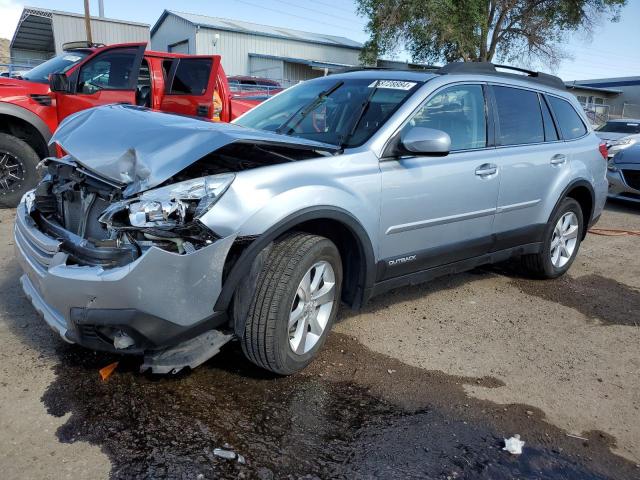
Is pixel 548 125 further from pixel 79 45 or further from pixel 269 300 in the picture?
pixel 79 45

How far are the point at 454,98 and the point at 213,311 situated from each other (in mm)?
2409

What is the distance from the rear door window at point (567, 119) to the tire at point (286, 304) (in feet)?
9.83

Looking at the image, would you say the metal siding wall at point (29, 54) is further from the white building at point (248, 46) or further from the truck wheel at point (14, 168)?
the truck wheel at point (14, 168)

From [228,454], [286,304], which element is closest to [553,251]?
[286,304]

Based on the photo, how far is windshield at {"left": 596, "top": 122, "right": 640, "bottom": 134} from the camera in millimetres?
12404

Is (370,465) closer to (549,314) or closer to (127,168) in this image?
(127,168)

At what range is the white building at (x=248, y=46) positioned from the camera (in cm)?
3425

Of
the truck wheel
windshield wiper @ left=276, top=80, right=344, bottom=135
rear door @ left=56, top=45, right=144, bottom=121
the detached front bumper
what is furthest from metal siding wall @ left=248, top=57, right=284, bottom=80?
the detached front bumper

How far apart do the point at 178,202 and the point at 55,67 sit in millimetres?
5814

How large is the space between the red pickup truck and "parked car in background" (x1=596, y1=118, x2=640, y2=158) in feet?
24.5

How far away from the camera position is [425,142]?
3.28 m

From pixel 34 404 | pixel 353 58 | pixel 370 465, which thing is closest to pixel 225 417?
pixel 370 465

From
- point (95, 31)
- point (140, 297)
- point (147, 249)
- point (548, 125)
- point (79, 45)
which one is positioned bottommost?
point (140, 297)

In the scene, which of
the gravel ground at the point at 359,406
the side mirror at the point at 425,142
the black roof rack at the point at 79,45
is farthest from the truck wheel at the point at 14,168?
the side mirror at the point at 425,142
